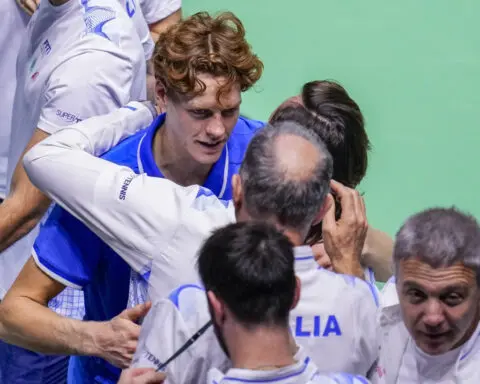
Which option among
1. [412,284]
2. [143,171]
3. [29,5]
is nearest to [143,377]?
[412,284]

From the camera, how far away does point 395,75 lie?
652 cm

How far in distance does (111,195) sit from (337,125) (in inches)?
24.2

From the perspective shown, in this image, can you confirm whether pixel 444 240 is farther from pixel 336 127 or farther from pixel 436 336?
pixel 336 127

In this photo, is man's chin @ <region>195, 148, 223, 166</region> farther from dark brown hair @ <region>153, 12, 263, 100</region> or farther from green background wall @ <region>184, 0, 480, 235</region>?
green background wall @ <region>184, 0, 480, 235</region>

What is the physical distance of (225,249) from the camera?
6.82 feet

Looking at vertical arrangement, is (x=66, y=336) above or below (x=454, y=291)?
below

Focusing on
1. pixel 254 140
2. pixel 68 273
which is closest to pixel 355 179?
pixel 254 140

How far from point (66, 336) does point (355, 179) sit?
2.63 feet

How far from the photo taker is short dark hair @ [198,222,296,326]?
6.73ft

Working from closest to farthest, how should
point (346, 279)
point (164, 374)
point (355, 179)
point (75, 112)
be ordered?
point (164, 374) < point (346, 279) < point (355, 179) < point (75, 112)

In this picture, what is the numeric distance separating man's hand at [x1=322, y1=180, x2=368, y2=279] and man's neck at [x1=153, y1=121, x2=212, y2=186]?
1.44 ft

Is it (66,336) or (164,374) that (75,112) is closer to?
(66,336)

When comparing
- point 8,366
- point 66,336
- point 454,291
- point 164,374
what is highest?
point 454,291

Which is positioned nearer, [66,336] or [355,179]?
[66,336]
